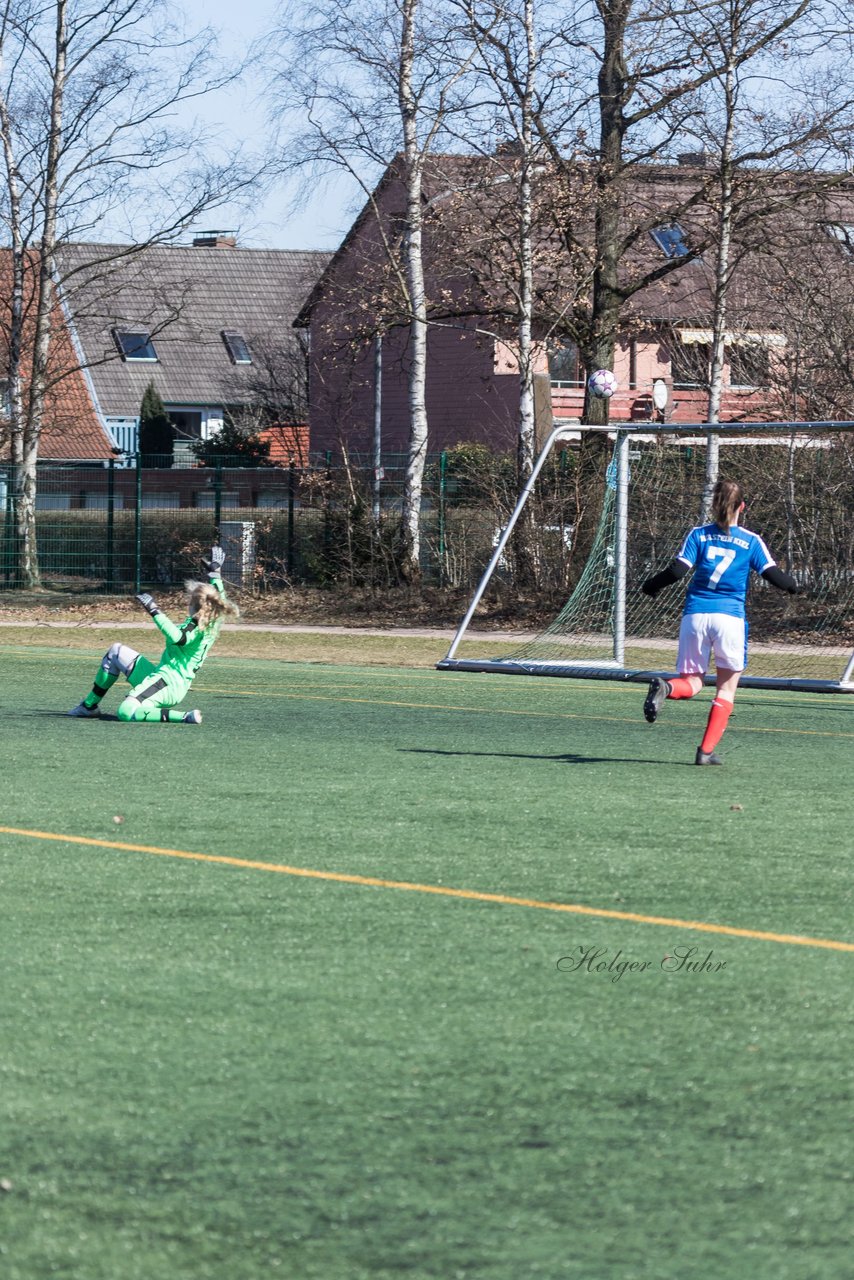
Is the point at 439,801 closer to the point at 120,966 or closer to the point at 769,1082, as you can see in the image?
the point at 120,966

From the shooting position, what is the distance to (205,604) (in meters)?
12.4

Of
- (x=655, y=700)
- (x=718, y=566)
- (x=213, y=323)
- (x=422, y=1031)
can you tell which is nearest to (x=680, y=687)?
(x=655, y=700)

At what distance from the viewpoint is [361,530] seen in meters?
27.9

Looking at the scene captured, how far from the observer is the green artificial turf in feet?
12.0

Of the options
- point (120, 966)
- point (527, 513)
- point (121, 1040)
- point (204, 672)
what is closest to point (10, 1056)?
point (121, 1040)

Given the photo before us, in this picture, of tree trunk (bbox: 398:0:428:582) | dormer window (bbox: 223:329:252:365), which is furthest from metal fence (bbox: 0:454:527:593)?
dormer window (bbox: 223:329:252:365)

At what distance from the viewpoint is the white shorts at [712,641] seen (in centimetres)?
1081

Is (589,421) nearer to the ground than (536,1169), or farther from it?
farther from it

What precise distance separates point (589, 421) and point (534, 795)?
18.0 m

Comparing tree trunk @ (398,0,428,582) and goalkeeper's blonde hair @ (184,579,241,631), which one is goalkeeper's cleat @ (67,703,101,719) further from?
tree trunk @ (398,0,428,582)

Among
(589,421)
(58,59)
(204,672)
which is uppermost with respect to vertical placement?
(58,59)

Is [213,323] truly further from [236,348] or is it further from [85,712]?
[85,712]

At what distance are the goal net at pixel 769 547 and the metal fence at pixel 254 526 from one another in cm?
449

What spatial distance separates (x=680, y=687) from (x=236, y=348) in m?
52.5
